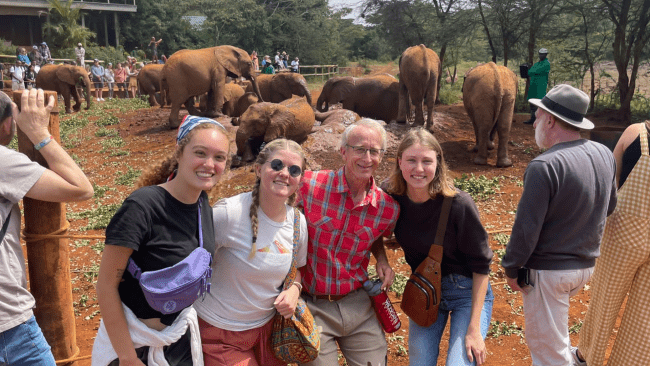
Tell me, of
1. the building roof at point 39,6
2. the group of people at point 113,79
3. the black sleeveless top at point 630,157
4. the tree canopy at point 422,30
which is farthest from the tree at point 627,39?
the building roof at point 39,6

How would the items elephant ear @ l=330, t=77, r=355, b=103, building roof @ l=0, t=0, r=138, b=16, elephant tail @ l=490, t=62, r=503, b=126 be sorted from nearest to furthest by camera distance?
elephant tail @ l=490, t=62, r=503, b=126
elephant ear @ l=330, t=77, r=355, b=103
building roof @ l=0, t=0, r=138, b=16

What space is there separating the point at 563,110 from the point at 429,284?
4.11 feet

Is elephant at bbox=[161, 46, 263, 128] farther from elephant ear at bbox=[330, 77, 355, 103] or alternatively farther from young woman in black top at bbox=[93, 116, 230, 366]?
young woman in black top at bbox=[93, 116, 230, 366]

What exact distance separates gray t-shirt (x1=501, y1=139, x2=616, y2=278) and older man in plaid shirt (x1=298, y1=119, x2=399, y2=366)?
2.35 feet

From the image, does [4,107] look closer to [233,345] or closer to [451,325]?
[233,345]

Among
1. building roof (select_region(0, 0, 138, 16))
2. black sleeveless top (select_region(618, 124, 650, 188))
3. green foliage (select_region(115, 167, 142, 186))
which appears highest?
building roof (select_region(0, 0, 138, 16))

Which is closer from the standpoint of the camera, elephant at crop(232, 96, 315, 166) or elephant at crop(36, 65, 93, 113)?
elephant at crop(232, 96, 315, 166)

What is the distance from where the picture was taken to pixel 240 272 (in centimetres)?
264

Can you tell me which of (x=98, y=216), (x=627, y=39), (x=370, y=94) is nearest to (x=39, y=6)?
(x=370, y=94)

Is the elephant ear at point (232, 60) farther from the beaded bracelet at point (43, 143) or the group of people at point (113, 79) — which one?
the beaded bracelet at point (43, 143)

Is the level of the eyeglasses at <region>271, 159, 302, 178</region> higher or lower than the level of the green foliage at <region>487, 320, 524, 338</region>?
higher

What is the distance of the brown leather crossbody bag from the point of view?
2.97 metres

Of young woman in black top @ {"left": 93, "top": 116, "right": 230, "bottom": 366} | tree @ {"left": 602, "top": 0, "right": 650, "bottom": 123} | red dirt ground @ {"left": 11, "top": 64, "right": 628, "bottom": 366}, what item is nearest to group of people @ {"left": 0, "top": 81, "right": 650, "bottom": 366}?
young woman in black top @ {"left": 93, "top": 116, "right": 230, "bottom": 366}

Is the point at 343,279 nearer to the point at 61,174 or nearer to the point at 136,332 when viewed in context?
the point at 136,332
